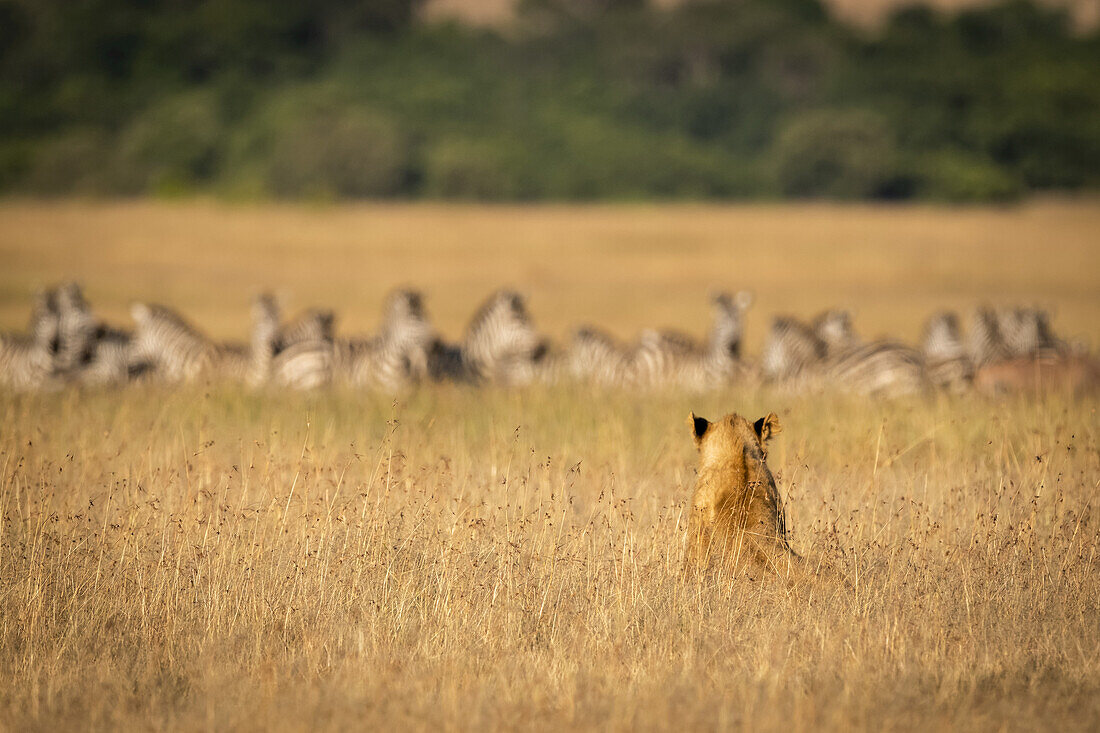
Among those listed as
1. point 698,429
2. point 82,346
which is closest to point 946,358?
point 698,429

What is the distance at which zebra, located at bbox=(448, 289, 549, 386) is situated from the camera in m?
15.3

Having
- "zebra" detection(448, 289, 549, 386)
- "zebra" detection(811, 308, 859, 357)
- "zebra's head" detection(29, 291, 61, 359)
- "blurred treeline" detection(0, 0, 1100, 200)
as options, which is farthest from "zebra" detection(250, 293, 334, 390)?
"blurred treeline" detection(0, 0, 1100, 200)

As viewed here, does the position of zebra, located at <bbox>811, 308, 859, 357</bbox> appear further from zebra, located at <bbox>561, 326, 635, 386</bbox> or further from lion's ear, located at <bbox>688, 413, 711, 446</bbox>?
lion's ear, located at <bbox>688, 413, 711, 446</bbox>

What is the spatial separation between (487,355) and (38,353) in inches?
219

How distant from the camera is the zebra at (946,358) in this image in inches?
541

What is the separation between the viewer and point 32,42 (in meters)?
61.5

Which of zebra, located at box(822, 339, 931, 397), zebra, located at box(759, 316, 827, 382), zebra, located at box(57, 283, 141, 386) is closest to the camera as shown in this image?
zebra, located at box(822, 339, 931, 397)

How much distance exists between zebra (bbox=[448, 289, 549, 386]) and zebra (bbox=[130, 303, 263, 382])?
2.68 metres

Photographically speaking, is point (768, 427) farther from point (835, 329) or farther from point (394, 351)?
point (835, 329)

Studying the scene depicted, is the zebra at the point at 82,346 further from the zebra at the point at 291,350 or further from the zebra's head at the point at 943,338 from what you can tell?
the zebra's head at the point at 943,338

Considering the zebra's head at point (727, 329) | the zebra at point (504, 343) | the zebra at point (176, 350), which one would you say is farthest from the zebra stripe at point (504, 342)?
the zebra at point (176, 350)

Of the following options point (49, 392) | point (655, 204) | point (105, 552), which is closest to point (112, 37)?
point (655, 204)

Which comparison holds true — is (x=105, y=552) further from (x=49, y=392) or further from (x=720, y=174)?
(x=720, y=174)

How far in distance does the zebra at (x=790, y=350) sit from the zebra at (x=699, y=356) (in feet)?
1.25
